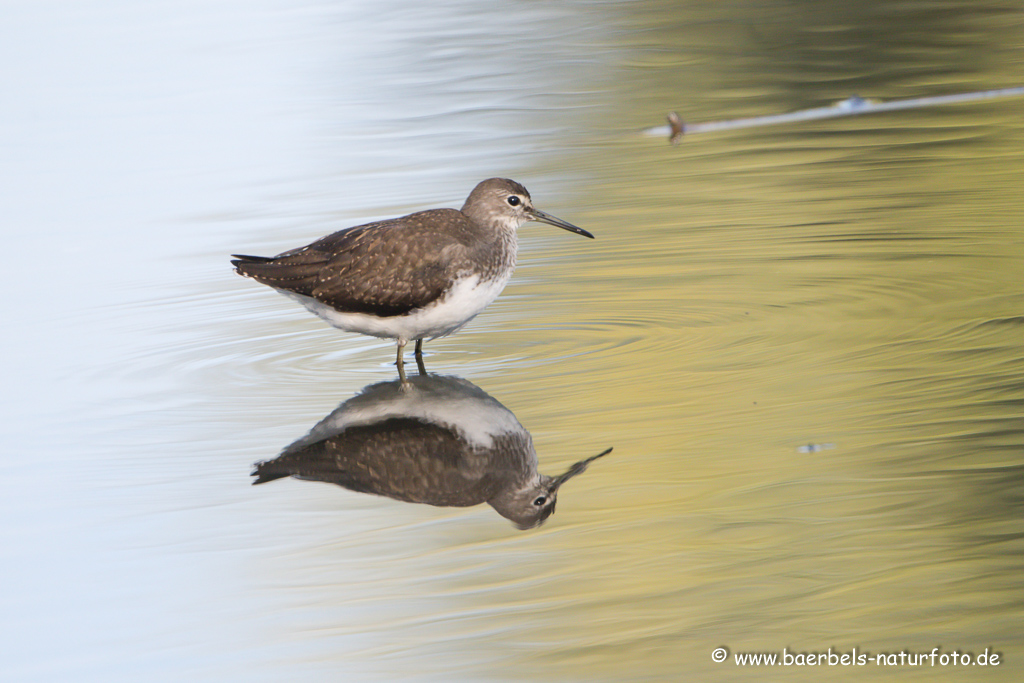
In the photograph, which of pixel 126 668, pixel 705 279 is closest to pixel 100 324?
pixel 705 279

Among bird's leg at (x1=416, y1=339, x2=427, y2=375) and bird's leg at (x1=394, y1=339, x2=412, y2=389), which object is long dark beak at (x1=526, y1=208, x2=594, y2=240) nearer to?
bird's leg at (x1=416, y1=339, x2=427, y2=375)

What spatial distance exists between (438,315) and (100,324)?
286 cm

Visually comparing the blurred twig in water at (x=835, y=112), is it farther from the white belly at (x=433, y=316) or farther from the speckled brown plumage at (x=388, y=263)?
the white belly at (x=433, y=316)

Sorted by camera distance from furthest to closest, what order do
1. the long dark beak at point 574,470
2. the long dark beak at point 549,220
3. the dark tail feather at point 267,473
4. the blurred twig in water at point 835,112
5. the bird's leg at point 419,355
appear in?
the blurred twig in water at point 835,112, the long dark beak at point 549,220, the bird's leg at point 419,355, the dark tail feather at point 267,473, the long dark beak at point 574,470

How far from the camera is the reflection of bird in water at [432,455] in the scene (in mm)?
5734

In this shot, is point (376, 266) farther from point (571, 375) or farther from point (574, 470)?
point (574, 470)

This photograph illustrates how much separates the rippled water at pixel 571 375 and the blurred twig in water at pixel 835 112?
28cm

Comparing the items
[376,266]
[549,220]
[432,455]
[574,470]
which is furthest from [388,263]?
[574,470]

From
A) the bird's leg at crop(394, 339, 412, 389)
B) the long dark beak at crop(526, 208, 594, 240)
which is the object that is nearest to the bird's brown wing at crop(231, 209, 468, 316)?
the bird's leg at crop(394, 339, 412, 389)

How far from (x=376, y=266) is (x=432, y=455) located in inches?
75.4

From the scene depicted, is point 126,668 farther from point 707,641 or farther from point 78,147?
point 78,147

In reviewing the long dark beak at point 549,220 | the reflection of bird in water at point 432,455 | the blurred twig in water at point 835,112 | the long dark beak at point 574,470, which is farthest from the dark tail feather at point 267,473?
the blurred twig in water at point 835,112

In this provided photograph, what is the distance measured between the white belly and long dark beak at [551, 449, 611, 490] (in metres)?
1.92

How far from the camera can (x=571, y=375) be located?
279 inches
